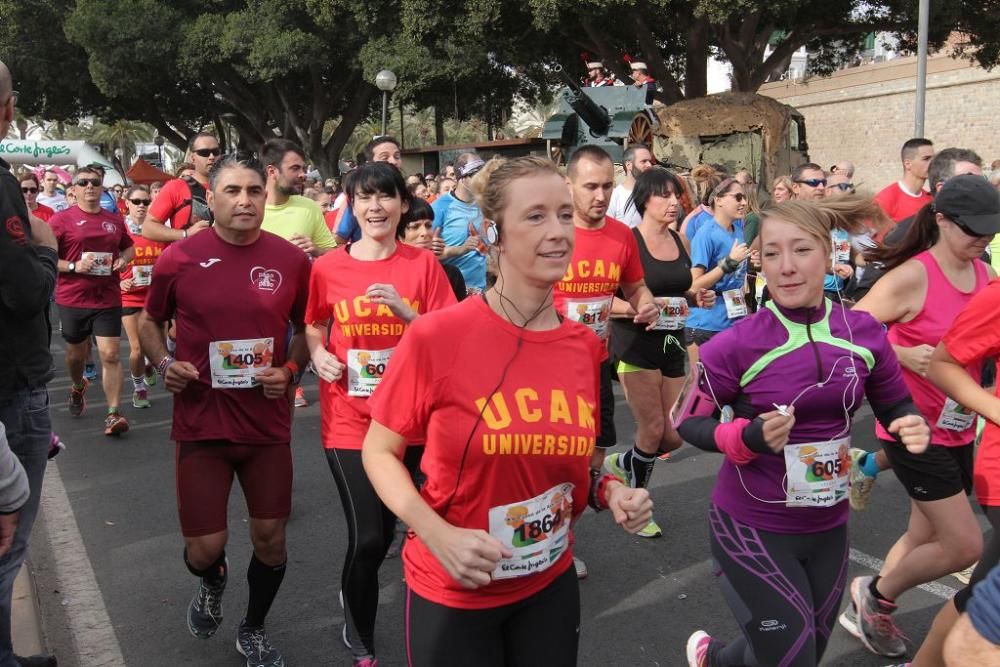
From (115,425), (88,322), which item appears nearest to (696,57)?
(88,322)

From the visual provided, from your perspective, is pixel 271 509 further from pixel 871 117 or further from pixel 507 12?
pixel 871 117

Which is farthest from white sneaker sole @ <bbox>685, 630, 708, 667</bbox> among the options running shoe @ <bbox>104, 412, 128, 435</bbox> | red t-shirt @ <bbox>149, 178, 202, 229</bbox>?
running shoe @ <bbox>104, 412, 128, 435</bbox>

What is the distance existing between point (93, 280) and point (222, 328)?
477 cm

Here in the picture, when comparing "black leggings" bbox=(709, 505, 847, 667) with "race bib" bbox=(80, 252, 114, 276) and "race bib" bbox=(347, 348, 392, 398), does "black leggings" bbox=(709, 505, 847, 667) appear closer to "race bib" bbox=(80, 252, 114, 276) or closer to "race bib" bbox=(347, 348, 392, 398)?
"race bib" bbox=(347, 348, 392, 398)

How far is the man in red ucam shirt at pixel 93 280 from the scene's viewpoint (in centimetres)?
792

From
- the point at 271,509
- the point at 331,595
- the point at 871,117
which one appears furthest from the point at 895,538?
the point at 871,117

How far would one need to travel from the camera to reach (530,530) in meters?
2.36

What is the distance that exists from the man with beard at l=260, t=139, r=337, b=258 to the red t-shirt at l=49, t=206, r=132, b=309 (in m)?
2.75

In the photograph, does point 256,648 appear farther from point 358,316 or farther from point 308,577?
point 358,316

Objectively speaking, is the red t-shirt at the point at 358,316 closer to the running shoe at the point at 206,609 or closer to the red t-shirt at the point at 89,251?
the running shoe at the point at 206,609

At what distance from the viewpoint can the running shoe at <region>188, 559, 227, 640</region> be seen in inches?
155

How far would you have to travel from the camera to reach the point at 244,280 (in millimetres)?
3855

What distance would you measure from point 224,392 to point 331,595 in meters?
1.33

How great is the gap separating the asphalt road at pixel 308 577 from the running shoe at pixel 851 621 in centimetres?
5
